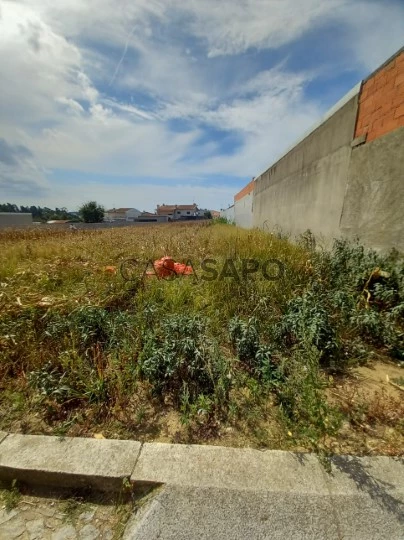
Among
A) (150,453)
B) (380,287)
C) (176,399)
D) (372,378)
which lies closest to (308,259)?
(380,287)

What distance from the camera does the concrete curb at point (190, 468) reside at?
1260mm

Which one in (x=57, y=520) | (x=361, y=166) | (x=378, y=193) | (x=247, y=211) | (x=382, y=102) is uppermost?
(x=382, y=102)

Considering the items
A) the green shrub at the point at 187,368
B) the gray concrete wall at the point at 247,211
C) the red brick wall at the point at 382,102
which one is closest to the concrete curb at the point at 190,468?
the green shrub at the point at 187,368

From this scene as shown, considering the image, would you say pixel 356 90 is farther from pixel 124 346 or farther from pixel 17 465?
pixel 17 465

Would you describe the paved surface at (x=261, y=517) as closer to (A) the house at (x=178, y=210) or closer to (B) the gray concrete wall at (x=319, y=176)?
(B) the gray concrete wall at (x=319, y=176)

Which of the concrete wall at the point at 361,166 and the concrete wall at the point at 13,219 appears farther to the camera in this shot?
the concrete wall at the point at 13,219

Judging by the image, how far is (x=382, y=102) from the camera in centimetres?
302

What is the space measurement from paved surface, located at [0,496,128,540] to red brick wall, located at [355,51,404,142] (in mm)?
4155

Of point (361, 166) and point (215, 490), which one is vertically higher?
point (361, 166)

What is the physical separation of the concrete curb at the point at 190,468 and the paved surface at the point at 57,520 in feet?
0.27

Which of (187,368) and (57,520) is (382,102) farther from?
(57,520)

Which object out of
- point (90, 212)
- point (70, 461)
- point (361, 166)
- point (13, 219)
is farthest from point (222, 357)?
→ point (90, 212)

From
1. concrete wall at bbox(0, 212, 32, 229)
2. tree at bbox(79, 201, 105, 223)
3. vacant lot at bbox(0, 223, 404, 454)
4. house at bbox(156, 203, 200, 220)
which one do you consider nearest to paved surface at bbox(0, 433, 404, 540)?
vacant lot at bbox(0, 223, 404, 454)

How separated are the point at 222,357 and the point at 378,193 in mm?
2765
